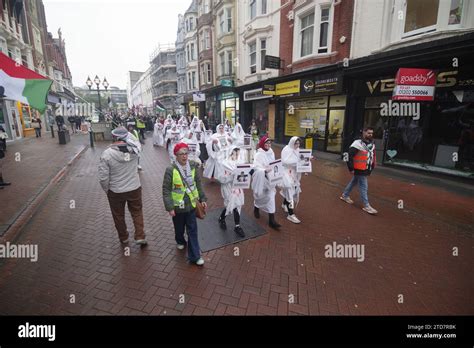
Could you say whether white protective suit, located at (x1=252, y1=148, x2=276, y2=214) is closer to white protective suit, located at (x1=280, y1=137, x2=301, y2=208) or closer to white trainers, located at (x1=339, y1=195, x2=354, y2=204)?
white protective suit, located at (x1=280, y1=137, x2=301, y2=208)

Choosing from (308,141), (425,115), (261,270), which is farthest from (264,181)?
(308,141)

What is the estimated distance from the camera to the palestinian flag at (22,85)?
4.17m

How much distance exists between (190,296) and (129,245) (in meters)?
1.81

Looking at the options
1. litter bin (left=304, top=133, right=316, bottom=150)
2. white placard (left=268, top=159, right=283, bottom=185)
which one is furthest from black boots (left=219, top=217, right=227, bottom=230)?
litter bin (left=304, top=133, right=316, bottom=150)

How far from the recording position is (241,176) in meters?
4.42

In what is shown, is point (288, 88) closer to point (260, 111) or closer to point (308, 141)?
point (308, 141)

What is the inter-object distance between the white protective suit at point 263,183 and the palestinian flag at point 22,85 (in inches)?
158

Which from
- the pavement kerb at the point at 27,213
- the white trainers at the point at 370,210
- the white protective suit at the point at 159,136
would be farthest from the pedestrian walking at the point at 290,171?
the white protective suit at the point at 159,136

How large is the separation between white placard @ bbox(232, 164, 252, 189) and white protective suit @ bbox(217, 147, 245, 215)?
0.32 feet

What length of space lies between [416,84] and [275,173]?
7044 millimetres

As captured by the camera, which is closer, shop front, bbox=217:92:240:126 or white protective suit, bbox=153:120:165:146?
white protective suit, bbox=153:120:165:146

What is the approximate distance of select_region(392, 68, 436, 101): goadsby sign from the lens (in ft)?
26.3

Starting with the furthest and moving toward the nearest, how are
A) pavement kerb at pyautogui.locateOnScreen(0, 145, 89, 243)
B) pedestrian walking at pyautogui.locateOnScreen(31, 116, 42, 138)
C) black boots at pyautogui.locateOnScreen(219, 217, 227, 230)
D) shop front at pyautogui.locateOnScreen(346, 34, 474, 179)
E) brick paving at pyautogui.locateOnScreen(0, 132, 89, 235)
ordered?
pedestrian walking at pyautogui.locateOnScreen(31, 116, 42, 138), shop front at pyautogui.locateOnScreen(346, 34, 474, 179), brick paving at pyautogui.locateOnScreen(0, 132, 89, 235), black boots at pyautogui.locateOnScreen(219, 217, 227, 230), pavement kerb at pyautogui.locateOnScreen(0, 145, 89, 243)

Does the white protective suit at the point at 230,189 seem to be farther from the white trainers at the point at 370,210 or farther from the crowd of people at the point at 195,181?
the white trainers at the point at 370,210
